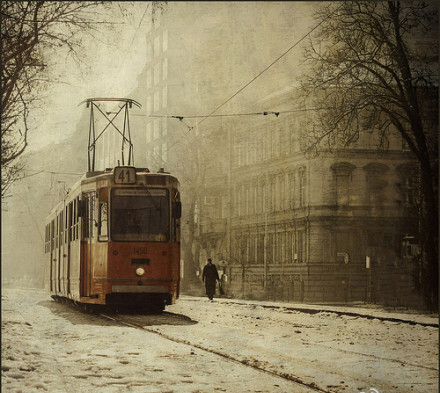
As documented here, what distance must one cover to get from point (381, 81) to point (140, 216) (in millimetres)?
2953

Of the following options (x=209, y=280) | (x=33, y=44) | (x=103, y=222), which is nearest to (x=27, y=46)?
(x=33, y=44)

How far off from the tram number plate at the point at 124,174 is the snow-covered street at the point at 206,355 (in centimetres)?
130

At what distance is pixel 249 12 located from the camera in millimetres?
5129

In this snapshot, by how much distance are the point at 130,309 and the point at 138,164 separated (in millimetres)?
3297

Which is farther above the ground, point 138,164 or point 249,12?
point 249,12

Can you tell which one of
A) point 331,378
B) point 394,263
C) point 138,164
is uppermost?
point 138,164

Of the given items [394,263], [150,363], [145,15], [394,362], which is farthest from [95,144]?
[394,263]

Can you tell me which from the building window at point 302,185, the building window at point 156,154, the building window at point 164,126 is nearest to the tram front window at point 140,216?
the building window at point 156,154

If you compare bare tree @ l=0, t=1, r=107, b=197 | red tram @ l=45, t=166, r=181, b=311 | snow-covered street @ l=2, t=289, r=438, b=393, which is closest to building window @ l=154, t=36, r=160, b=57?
bare tree @ l=0, t=1, r=107, b=197

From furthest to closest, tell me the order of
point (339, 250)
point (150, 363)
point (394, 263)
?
point (394, 263) < point (339, 250) < point (150, 363)

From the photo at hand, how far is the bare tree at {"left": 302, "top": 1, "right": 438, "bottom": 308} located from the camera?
7264 mm

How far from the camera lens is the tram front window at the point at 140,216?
328 inches

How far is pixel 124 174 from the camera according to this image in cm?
696

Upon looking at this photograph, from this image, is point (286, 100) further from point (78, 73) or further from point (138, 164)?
point (78, 73)
